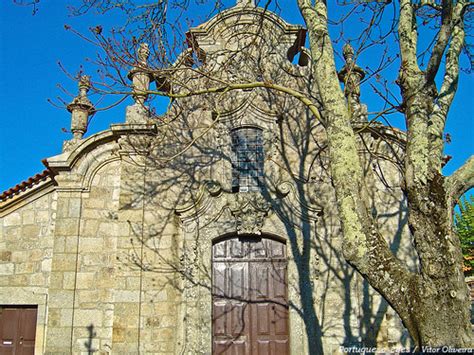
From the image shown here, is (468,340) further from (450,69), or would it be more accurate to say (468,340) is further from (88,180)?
(88,180)

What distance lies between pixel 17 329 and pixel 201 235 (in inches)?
159

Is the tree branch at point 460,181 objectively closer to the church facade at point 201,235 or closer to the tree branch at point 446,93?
the tree branch at point 446,93

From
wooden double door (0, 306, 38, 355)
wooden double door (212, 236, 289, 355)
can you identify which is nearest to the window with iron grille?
wooden double door (212, 236, 289, 355)

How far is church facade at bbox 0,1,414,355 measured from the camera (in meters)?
8.66

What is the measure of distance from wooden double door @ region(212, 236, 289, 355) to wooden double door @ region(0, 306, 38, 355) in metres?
3.62

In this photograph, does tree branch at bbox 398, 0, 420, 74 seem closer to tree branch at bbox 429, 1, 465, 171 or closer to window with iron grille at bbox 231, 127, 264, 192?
tree branch at bbox 429, 1, 465, 171

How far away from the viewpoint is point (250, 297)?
29.3ft

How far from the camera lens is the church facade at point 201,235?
8.66 meters

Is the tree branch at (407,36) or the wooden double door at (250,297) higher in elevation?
the tree branch at (407,36)

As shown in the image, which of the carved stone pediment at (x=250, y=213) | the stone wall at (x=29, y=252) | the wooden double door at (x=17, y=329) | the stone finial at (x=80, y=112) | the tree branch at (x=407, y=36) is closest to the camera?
the tree branch at (x=407, y=36)

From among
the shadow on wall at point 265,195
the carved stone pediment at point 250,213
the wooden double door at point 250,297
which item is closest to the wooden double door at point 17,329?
the shadow on wall at point 265,195

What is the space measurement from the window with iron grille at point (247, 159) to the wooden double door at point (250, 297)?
1.11 meters

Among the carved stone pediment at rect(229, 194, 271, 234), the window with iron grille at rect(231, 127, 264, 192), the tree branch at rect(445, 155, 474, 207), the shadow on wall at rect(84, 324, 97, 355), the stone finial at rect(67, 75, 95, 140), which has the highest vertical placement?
the stone finial at rect(67, 75, 95, 140)

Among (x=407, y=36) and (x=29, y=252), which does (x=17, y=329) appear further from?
(x=407, y=36)
